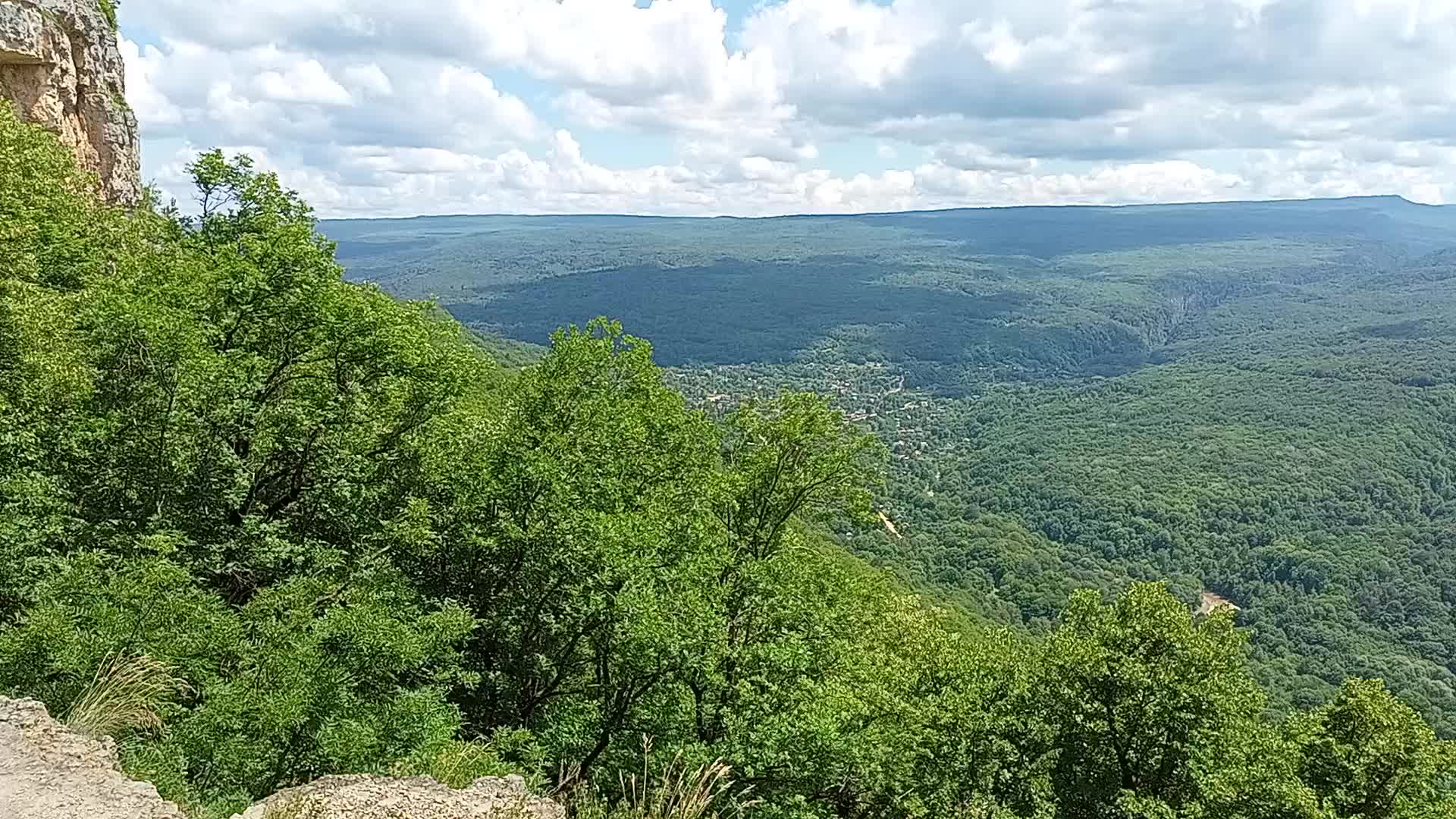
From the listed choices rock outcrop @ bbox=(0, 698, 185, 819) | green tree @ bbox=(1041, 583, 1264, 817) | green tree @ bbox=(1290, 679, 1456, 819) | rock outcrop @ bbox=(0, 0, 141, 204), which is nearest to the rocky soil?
rock outcrop @ bbox=(0, 698, 185, 819)

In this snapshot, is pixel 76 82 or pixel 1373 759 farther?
pixel 76 82

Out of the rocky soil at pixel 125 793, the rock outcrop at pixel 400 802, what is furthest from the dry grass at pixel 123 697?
the rock outcrop at pixel 400 802

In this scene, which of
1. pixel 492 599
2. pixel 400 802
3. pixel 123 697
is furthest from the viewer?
pixel 492 599

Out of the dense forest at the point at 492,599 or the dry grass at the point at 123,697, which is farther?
the dense forest at the point at 492,599

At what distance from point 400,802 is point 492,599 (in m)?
6.07

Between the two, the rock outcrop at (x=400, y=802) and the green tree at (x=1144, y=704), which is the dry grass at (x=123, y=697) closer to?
the rock outcrop at (x=400, y=802)

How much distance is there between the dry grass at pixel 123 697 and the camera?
8.45m

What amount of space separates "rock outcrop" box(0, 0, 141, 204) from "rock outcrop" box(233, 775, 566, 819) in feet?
83.7

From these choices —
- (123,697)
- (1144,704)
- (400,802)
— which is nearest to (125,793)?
(123,697)

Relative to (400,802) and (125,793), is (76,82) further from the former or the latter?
(400,802)

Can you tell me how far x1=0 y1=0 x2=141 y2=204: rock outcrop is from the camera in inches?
968

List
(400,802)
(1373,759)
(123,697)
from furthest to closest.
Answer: (1373,759)
(123,697)
(400,802)

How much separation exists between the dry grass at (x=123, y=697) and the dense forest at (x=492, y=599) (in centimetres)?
4

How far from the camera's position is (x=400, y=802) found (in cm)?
769
